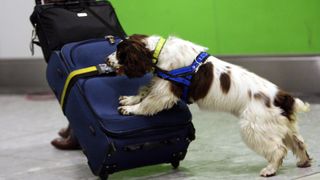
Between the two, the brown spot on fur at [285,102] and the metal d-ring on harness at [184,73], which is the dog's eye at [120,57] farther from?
the brown spot on fur at [285,102]

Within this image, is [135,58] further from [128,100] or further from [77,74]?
[77,74]

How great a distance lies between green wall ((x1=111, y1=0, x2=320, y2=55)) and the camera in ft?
21.6

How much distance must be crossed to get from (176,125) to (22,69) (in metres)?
5.32

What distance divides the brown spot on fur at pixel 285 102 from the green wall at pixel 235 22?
296 cm

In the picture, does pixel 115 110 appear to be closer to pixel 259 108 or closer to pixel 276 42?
pixel 259 108

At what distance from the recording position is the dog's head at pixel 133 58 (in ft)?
12.1

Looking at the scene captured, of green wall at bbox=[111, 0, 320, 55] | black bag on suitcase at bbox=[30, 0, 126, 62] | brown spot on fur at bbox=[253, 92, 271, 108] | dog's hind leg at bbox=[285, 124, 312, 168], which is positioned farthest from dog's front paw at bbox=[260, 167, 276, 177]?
green wall at bbox=[111, 0, 320, 55]

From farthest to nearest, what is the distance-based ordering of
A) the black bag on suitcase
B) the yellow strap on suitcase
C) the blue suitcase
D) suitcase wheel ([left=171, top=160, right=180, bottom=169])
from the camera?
the black bag on suitcase
suitcase wheel ([left=171, top=160, right=180, bottom=169])
the yellow strap on suitcase
the blue suitcase

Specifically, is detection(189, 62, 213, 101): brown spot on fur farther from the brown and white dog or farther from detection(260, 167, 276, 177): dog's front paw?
detection(260, 167, 276, 177): dog's front paw

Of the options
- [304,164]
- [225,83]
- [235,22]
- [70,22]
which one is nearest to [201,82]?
[225,83]

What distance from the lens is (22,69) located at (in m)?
8.72

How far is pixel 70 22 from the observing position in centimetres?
435

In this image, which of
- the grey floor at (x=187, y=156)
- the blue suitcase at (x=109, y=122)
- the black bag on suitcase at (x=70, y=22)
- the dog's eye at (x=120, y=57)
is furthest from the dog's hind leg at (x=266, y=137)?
the black bag on suitcase at (x=70, y=22)

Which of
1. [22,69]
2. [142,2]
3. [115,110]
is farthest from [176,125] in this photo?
[22,69]
